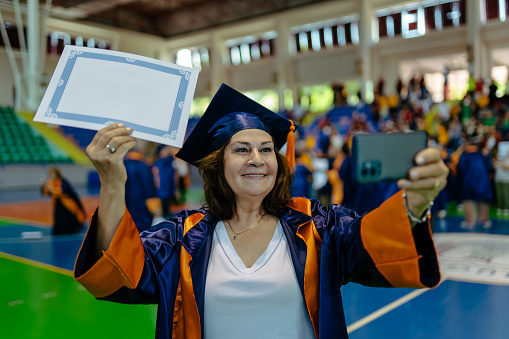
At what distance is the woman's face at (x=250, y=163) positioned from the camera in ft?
5.22

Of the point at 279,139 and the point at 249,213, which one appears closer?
the point at 249,213

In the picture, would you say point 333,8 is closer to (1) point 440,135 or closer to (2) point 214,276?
(1) point 440,135

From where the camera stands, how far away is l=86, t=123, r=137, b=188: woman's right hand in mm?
1202

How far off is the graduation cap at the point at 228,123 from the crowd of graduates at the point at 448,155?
223 cm

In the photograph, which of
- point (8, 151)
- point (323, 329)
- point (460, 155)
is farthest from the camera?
point (8, 151)

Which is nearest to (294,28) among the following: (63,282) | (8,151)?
(8,151)

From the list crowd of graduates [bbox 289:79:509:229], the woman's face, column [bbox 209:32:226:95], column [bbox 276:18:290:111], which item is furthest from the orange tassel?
column [bbox 209:32:226:95]

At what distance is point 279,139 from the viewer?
182 cm

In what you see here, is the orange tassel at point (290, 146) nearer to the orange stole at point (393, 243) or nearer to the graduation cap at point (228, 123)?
the graduation cap at point (228, 123)

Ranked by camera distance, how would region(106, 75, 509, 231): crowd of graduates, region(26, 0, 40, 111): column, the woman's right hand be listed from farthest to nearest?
region(26, 0, 40, 111): column < region(106, 75, 509, 231): crowd of graduates < the woman's right hand

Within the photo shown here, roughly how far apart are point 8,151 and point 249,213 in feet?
64.3

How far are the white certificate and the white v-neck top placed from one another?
0.51 m

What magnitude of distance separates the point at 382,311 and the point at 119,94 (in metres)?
3.29

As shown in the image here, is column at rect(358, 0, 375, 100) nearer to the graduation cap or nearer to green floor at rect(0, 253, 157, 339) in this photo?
green floor at rect(0, 253, 157, 339)
